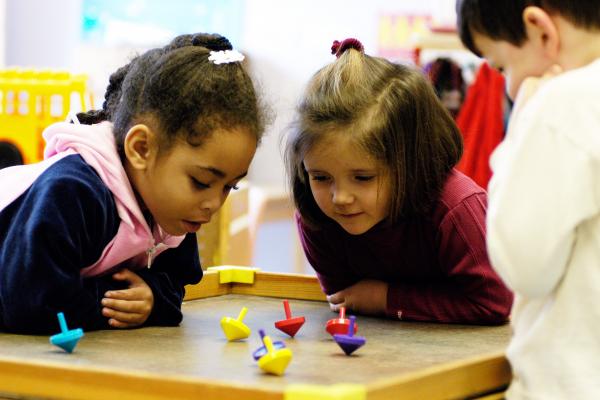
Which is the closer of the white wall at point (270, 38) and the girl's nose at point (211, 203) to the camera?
the girl's nose at point (211, 203)

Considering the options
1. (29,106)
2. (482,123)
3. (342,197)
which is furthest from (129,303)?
(482,123)

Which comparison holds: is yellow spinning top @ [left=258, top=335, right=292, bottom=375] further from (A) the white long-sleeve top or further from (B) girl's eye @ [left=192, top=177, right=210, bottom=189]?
(B) girl's eye @ [left=192, top=177, right=210, bottom=189]

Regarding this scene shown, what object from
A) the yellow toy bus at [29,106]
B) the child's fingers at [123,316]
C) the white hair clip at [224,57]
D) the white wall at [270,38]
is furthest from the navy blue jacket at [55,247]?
the white wall at [270,38]

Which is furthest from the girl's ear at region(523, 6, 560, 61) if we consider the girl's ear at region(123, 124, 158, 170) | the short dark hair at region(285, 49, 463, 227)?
the girl's ear at region(123, 124, 158, 170)

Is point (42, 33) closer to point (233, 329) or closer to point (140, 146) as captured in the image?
point (140, 146)

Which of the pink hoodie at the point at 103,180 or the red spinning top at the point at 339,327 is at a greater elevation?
the pink hoodie at the point at 103,180

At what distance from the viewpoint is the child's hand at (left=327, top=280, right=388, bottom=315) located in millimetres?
1466

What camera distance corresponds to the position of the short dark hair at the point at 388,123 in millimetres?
1393

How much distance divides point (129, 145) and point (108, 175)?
0.18ft

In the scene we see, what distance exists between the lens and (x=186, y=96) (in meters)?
1.29

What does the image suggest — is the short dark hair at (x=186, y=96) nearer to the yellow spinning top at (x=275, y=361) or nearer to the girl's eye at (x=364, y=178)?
the girl's eye at (x=364, y=178)

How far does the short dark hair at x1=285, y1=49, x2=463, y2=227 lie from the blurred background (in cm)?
190

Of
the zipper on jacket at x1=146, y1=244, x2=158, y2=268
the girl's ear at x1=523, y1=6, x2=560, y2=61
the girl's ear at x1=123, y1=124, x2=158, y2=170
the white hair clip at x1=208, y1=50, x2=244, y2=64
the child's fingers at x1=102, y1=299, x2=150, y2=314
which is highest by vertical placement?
the girl's ear at x1=523, y1=6, x2=560, y2=61

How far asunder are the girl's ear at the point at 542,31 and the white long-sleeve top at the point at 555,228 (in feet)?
0.13
